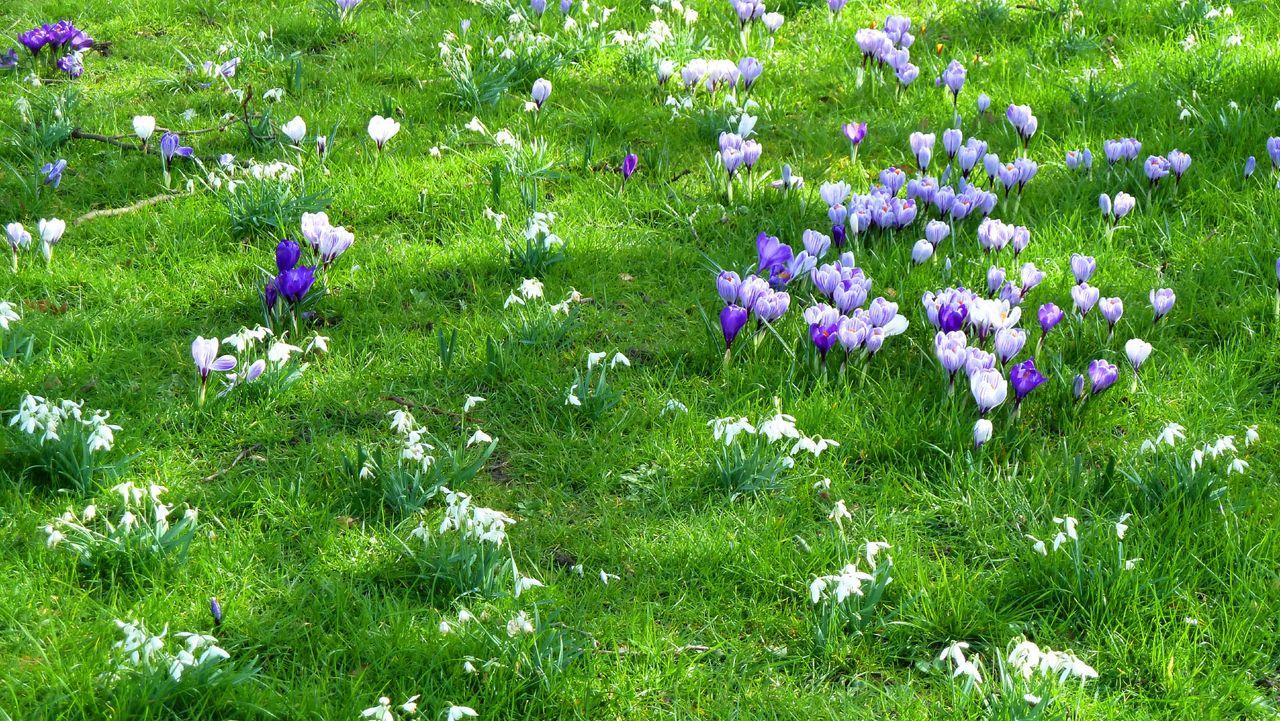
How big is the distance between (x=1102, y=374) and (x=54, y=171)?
445 centimetres

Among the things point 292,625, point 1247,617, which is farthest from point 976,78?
point 292,625

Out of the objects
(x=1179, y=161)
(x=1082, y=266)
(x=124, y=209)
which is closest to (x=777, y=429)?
(x=1082, y=266)

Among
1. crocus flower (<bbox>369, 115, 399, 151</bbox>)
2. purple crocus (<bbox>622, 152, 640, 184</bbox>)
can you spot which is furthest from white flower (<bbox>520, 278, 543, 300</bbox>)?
crocus flower (<bbox>369, 115, 399, 151</bbox>)

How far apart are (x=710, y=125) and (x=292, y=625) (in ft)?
11.6

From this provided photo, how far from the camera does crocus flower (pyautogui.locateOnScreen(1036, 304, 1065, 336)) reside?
3.92 meters

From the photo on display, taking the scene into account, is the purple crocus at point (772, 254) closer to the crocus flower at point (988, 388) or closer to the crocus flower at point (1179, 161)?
the crocus flower at point (988, 388)

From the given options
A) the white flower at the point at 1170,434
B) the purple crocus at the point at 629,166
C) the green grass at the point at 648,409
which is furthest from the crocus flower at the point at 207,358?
the white flower at the point at 1170,434

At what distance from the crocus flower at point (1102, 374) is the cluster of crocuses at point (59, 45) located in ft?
18.0

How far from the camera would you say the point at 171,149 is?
5258mm

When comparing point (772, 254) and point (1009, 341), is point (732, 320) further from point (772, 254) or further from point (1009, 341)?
point (1009, 341)

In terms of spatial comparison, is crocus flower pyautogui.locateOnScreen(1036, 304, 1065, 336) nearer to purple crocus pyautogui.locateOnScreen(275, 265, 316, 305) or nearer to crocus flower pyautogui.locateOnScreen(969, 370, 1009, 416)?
crocus flower pyautogui.locateOnScreen(969, 370, 1009, 416)

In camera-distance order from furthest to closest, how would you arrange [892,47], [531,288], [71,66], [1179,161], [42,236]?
[71,66] → [892,47] → [1179,161] → [42,236] → [531,288]

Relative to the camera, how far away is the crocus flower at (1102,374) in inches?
145

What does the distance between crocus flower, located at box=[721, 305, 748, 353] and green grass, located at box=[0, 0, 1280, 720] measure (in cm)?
14
